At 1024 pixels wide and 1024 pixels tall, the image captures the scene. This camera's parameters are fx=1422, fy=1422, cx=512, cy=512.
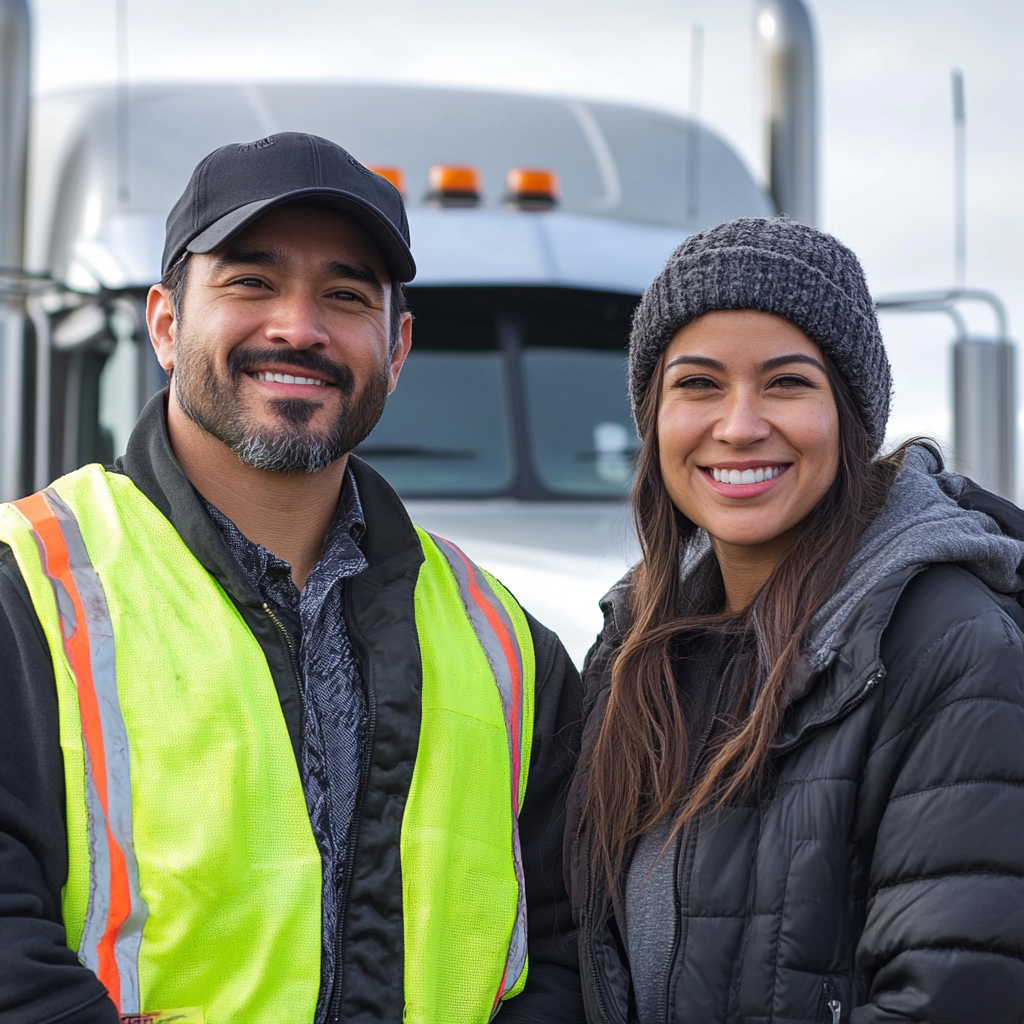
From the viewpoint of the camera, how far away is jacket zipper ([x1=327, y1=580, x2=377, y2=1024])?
6.88 ft

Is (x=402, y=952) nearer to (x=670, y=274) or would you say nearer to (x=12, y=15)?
(x=670, y=274)

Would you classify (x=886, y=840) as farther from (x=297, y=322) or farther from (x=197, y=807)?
(x=297, y=322)

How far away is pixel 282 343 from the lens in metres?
2.34

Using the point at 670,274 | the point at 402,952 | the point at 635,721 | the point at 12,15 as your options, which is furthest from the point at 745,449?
the point at 12,15

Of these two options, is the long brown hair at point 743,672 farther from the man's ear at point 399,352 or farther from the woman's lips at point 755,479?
the man's ear at point 399,352

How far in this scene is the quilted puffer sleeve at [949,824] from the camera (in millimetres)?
1789

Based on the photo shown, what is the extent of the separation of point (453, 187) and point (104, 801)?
3.06 metres

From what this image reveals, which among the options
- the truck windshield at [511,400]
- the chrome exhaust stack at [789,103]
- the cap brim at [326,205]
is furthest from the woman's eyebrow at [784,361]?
the chrome exhaust stack at [789,103]

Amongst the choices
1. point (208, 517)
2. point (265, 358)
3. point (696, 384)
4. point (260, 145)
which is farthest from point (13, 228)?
point (696, 384)

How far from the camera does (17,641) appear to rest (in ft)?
6.42

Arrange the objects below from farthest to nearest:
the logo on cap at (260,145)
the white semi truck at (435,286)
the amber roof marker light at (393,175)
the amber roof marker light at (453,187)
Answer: the amber roof marker light at (453,187)
the amber roof marker light at (393,175)
the white semi truck at (435,286)
the logo on cap at (260,145)

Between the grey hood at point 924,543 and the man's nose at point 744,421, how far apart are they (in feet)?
0.75

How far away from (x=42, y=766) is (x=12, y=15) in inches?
114

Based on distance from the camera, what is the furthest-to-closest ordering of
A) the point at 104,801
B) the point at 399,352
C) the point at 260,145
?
the point at 399,352 → the point at 260,145 → the point at 104,801
